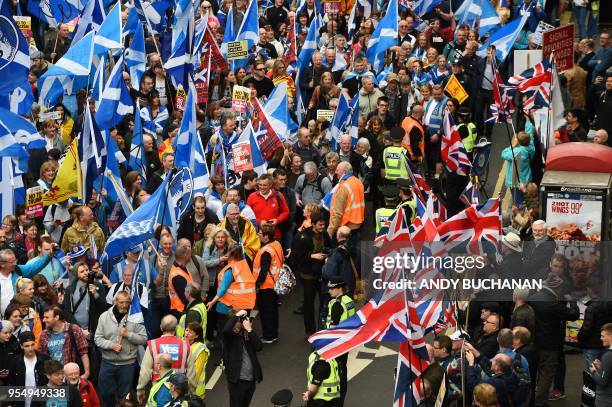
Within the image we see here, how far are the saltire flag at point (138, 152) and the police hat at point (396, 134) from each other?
400 centimetres

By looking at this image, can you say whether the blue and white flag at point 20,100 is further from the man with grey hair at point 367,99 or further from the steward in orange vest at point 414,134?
the steward in orange vest at point 414,134

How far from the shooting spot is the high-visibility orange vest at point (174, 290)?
56.0ft

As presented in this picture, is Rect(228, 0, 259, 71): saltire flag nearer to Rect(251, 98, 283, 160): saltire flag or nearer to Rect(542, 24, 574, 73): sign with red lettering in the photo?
Rect(251, 98, 283, 160): saltire flag

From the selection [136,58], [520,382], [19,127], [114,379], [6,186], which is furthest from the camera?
[136,58]

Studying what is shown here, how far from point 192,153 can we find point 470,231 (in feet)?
18.1

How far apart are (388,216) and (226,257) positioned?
2.32 metres

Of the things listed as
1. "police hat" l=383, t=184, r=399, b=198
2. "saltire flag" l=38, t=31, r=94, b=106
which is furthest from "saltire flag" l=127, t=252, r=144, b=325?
"saltire flag" l=38, t=31, r=94, b=106

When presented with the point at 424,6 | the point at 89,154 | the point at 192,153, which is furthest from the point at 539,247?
the point at 424,6

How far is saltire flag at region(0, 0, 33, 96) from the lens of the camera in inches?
744

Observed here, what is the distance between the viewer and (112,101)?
20.8m

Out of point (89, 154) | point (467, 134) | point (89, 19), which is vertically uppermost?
point (89, 19)

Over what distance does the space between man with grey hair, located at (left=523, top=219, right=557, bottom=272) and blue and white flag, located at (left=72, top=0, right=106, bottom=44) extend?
10.2m

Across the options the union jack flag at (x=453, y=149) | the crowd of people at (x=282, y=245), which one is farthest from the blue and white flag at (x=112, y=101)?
the union jack flag at (x=453, y=149)

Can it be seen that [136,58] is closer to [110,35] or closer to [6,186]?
[110,35]
